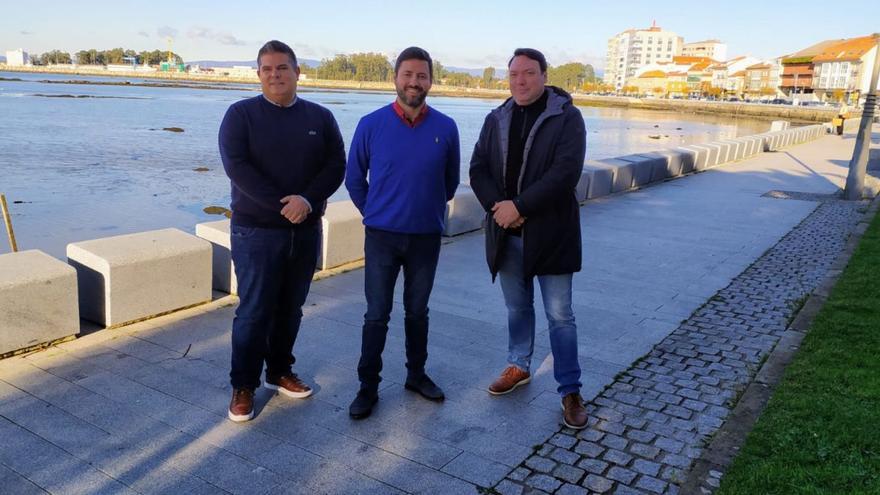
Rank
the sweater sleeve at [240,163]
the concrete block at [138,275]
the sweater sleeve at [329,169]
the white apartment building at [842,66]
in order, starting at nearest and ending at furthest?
the sweater sleeve at [240,163] → the sweater sleeve at [329,169] → the concrete block at [138,275] → the white apartment building at [842,66]

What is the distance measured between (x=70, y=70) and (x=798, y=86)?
586ft

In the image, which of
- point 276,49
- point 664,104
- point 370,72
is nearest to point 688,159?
point 276,49

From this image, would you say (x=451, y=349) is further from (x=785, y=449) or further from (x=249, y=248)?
(x=785, y=449)

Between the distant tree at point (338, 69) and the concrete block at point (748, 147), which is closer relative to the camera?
the concrete block at point (748, 147)

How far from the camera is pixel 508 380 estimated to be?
14.3 feet

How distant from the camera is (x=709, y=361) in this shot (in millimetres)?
5066

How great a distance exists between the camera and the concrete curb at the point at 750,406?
3438mm

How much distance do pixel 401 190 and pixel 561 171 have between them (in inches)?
34.1

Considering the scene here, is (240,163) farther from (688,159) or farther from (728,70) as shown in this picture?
(728,70)

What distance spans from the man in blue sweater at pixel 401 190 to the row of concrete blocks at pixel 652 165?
8.55 metres

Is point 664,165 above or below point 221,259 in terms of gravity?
above

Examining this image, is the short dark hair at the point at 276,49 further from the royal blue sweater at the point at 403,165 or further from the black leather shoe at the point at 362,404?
the black leather shoe at the point at 362,404

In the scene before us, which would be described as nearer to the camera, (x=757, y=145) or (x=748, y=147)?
(x=748, y=147)

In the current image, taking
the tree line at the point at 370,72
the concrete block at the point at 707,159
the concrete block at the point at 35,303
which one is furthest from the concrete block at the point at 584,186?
the tree line at the point at 370,72
